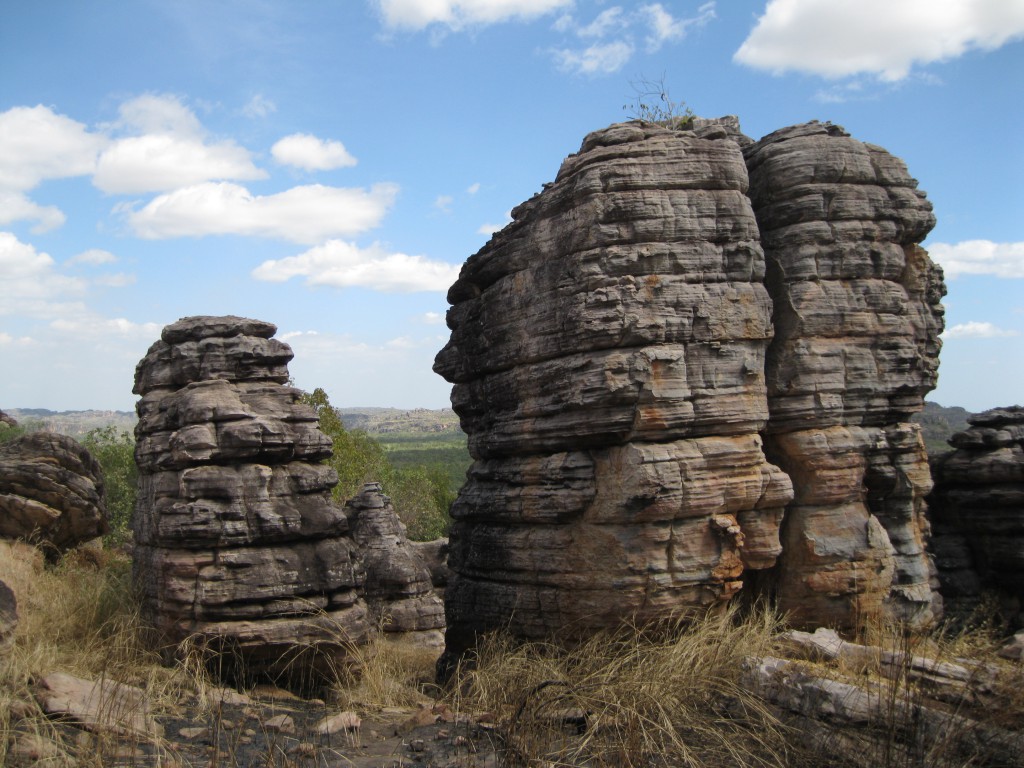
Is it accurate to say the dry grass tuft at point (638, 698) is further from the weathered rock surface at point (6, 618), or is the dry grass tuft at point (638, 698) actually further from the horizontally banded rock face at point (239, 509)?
the weathered rock surface at point (6, 618)

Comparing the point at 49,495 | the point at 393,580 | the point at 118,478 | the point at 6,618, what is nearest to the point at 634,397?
the point at 6,618

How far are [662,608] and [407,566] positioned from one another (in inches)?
388

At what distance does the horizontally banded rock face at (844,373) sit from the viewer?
36.0 ft

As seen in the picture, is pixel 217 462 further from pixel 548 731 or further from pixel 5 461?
pixel 5 461

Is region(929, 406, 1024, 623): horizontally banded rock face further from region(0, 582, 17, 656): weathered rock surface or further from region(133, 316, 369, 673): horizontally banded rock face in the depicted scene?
region(0, 582, 17, 656): weathered rock surface

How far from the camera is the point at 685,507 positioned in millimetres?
9719

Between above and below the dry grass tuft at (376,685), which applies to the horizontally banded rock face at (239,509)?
above

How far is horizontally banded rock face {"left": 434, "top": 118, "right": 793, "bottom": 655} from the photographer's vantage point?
32.1 feet

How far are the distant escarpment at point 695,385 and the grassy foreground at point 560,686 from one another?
1.91ft

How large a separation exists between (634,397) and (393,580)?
10.3m

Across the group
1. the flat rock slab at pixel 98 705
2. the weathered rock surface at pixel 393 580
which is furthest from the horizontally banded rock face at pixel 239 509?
the weathered rock surface at pixel 393 580

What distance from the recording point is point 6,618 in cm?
946

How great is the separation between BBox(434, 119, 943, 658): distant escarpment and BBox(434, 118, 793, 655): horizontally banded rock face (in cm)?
3

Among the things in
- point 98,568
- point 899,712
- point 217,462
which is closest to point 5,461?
point 98,568
